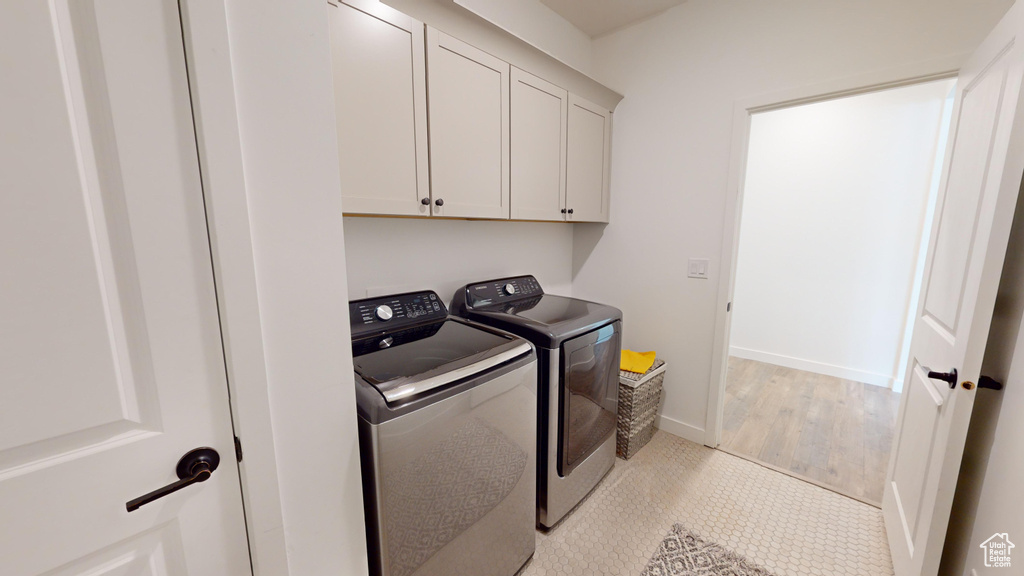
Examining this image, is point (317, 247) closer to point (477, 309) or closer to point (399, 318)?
point (399, 318)

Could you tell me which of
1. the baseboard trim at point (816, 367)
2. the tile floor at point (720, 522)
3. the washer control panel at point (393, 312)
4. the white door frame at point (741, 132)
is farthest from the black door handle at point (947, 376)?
the baseboard trim at point (816, 367)

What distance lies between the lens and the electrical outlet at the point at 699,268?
2248mm

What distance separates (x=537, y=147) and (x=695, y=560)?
202 cm

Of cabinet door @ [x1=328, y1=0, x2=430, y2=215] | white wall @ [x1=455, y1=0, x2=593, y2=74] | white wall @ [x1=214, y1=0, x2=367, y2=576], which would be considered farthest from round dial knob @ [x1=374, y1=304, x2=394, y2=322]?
white wall @ [x1=455, y1=0, x2=593, y2=74]

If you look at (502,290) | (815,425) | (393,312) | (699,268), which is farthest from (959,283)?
(393,312)

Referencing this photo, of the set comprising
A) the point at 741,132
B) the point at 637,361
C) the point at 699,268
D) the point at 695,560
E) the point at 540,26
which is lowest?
the point at 695,560

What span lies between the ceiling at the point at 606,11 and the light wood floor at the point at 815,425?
106 inches

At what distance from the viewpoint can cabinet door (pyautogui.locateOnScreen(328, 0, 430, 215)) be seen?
1242mm

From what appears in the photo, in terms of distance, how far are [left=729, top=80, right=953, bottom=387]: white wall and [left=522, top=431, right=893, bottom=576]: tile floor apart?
157cm

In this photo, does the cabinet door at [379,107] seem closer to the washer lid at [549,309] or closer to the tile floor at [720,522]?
the washer lid at [549,309]

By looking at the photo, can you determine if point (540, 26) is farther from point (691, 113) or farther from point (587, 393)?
point (587, 393)

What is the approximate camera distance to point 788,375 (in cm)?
343

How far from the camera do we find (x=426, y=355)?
1.32m

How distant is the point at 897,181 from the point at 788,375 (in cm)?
177
